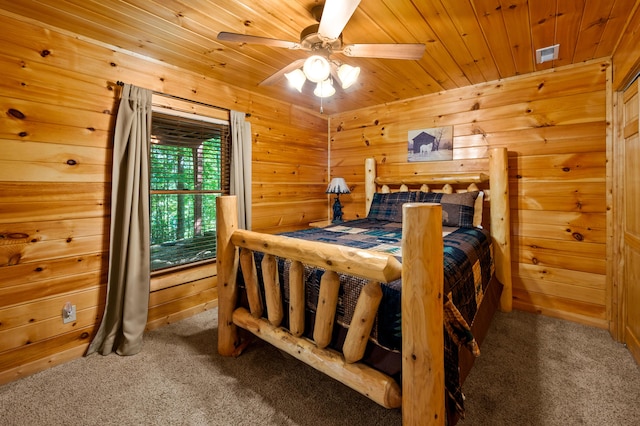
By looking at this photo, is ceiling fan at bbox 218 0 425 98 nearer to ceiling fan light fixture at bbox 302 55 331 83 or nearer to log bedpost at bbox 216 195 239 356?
ceiling fan light fixture at bbox 302 55 331 83

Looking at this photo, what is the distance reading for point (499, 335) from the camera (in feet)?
7.05

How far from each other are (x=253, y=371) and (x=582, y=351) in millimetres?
2131

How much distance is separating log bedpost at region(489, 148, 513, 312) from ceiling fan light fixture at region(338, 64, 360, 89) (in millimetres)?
1573

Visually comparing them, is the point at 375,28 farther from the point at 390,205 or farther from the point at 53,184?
the point at 53,184

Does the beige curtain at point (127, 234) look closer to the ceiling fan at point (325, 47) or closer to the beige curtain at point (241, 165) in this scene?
the beige curtain at point (241, 165)

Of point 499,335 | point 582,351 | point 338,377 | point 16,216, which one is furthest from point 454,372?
point 16,216

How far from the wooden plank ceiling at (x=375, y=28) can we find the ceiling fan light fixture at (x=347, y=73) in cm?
29

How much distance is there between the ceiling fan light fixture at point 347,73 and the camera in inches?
66.9

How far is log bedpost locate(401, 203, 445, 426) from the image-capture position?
1.01 metres

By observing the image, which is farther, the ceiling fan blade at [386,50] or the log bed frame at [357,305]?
the ceiling fan blade at [386,50]

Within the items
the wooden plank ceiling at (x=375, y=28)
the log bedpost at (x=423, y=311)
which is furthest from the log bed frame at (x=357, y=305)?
the wooden plank ceiling at (x=375, y=28)

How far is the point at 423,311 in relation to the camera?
1031 millimetres

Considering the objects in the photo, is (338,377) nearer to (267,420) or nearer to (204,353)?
(267,420)

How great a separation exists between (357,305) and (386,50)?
1302 millimetres
